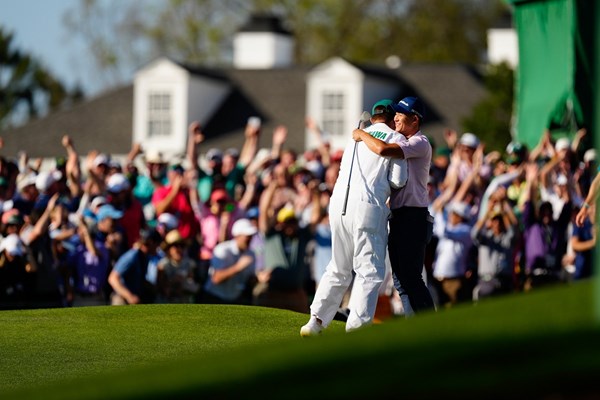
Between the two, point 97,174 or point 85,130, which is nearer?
point 97,174

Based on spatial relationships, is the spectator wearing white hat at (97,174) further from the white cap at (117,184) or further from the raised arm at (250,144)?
the raised arm at (250,144)

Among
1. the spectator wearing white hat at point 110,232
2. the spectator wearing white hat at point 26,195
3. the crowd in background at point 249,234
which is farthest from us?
the spectator wearing white hat at point 26,195

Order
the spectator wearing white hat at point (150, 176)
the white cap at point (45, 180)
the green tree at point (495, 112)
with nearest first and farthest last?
the white cap at point (45, 180)
the spectator wearing white hat at point (150, 176)
the green tree at point (495, 112)

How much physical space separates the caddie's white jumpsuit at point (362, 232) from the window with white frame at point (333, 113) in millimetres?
32795

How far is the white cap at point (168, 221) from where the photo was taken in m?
16.3

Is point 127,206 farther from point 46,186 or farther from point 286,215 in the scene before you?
point 286,215

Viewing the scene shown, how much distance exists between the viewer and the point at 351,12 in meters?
61.6

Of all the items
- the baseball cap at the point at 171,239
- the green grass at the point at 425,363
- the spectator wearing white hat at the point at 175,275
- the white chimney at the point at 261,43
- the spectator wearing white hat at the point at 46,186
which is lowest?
the spectator wearing white hat at the point at 175,275

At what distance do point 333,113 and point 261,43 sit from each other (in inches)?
273

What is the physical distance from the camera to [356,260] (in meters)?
10.7

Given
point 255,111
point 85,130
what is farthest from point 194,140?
point 85,130

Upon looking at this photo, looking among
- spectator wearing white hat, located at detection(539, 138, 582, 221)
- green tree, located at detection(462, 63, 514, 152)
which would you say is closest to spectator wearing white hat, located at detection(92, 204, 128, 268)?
spectator wearing white hat, located at detection(539, 138, 582, 221)

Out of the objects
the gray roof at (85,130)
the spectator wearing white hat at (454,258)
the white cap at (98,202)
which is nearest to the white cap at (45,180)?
the white cap at (98,202)

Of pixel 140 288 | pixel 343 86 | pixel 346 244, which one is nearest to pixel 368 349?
pixel 346 244
